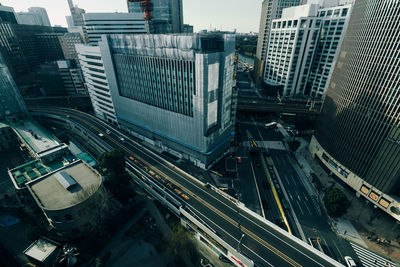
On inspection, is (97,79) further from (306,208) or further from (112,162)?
(306,208)

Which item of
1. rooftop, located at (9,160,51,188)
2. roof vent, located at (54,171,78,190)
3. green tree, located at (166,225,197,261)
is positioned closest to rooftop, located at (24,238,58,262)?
Answer: roof vent, located at (54,171,78,190)

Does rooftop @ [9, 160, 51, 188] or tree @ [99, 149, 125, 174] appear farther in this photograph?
tree @ [99, 149, 125, 174]

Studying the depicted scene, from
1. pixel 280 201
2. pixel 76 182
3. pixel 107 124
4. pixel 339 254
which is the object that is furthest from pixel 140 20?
pixel 339 254

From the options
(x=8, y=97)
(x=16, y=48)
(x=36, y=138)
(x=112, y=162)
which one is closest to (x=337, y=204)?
(x=112, y=162)

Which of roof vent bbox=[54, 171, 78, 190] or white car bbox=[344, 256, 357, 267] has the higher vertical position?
roof vent bbox=[54, 171, 78, 190]

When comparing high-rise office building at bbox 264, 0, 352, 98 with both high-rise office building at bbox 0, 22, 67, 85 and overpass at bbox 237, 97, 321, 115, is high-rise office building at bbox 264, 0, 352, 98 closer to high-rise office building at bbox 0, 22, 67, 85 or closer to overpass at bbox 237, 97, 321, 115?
overpass at bbox 237, 97, 321, 115

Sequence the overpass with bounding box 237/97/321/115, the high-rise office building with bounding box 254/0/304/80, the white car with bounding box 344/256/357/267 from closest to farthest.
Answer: the white car with bounding box 344/256/357/267 < the overpass with bounding box 237/97/321/115 < the high-rise office building with bounding box 254/0/304/80
